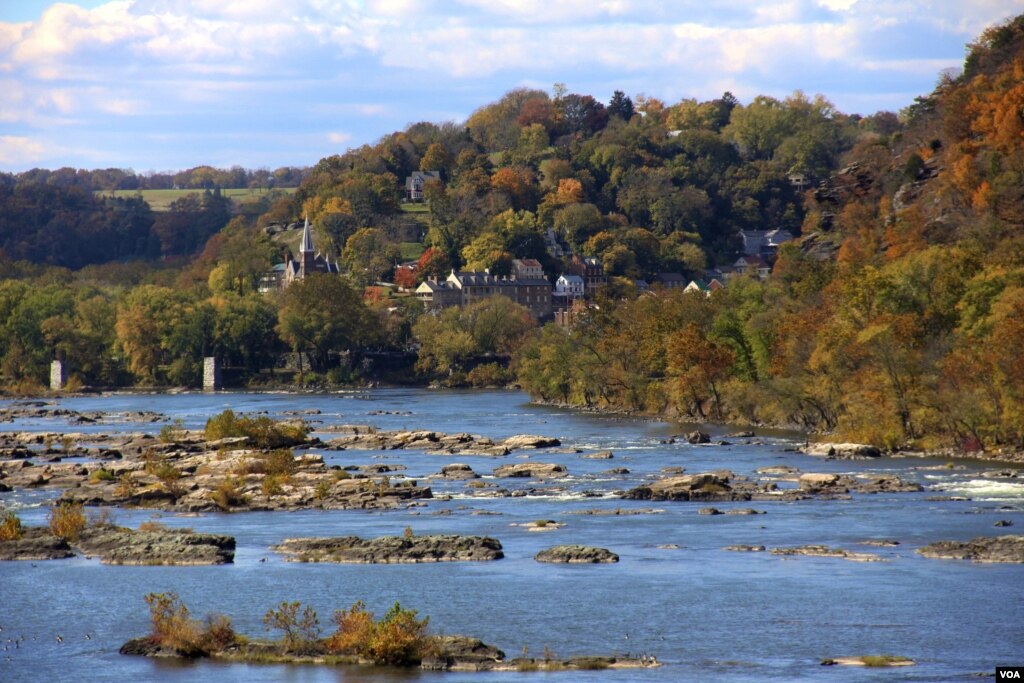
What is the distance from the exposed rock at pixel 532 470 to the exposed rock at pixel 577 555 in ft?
73.6

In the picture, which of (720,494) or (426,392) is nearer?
(720,494)

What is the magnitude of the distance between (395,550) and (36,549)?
12.9m

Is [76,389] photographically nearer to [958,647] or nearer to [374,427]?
[374,427]

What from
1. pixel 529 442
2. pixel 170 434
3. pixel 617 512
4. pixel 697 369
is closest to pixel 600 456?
pixel 529 442

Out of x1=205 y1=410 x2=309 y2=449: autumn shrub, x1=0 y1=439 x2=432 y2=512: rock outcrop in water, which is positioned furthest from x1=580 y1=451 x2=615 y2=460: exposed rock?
x1=205 y1=410 x2=309 y2=449: autumn shrub

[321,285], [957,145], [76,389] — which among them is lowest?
[76,389]

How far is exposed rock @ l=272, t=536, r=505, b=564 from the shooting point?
51.2 m

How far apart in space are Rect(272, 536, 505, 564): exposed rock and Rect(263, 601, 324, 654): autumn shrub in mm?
8549

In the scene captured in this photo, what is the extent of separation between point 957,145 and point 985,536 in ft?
248

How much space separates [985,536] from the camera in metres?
51.2

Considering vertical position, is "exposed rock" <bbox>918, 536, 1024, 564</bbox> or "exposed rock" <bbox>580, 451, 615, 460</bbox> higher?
"exposed rock" <bbox>918, 536, 1024, 564</bbox>

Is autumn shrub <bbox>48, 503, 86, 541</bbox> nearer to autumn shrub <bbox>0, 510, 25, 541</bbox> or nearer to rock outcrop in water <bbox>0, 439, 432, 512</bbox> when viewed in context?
autumn shrub <bbox>0, 510, 25, 541</bbox>

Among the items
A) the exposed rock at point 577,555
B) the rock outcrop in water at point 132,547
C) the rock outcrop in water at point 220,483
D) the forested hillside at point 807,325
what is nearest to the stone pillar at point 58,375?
the forested hillside at point 807,325

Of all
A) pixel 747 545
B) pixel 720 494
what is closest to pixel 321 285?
pixel 720 494
